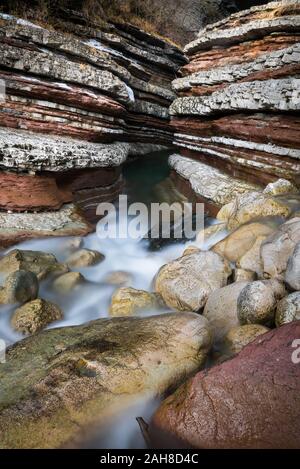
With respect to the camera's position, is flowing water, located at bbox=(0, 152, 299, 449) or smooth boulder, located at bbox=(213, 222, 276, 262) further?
smooth boulder, located at bbox=(213, 222, 276, 262)

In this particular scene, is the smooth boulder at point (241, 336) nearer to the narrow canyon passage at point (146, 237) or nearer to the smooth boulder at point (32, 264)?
the narrow canyon passage at point (146, 237)

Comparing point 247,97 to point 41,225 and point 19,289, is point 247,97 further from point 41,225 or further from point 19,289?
point 19,289

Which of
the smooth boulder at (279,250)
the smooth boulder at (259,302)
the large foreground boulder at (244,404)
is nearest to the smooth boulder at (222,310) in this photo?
the smooth boulder at (259,302)

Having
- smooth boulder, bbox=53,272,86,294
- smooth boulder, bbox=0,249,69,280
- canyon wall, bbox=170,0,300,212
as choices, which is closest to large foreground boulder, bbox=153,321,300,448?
smooth boulder, bbox=53,272,86,294

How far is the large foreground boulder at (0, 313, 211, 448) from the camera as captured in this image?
7.73 ft

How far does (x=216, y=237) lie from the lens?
594cm

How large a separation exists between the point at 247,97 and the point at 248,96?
41 millimetres

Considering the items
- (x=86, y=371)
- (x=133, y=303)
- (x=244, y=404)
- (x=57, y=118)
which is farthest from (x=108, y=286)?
A: (x=57, y=118)

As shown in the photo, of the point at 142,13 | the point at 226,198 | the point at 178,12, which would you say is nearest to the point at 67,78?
the point at 226,198

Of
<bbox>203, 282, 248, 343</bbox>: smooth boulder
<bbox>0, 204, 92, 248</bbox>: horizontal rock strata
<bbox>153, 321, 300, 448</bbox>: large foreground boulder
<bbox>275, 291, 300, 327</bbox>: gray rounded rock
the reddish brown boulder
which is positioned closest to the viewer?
<bbox>153, 321, 300, 448</bbox>: large foreground boulder

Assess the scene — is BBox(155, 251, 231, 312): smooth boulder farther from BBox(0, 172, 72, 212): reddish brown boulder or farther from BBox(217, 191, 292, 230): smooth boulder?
BBox(0, 172, 72, 212): reddish brown boulder

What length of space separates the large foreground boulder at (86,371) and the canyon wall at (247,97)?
496 cm

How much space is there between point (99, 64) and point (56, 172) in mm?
3489

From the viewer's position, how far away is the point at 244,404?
2232 millimetres
